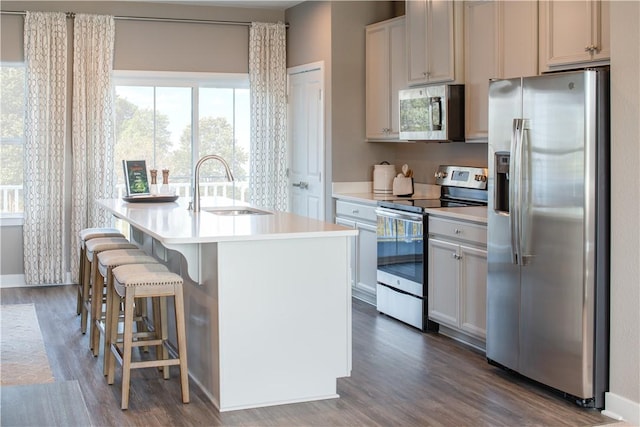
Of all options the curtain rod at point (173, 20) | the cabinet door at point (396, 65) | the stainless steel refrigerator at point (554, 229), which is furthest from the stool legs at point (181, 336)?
the curtain rod at point (173, 20)

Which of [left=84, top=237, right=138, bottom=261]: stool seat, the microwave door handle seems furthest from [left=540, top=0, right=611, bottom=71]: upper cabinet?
[left=84, top=237, right=138, bottom=261]: stool seat

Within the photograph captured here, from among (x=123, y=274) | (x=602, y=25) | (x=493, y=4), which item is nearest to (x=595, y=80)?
(x=602, y=25)

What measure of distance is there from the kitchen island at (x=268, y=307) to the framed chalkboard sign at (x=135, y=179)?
1616 millimetres

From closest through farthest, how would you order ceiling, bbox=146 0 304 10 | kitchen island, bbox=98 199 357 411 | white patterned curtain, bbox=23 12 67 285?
kitchen island, bbox=98 199 357 411 < white patterned curtain, bbox=23 12 67 285 < ceiling, bbox=146 0 304 10

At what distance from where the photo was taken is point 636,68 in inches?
150

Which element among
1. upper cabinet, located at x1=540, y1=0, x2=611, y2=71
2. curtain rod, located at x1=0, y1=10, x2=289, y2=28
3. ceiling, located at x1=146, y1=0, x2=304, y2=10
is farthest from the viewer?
ceiling, located at x1=146, y1=0, x2=304, y2=10

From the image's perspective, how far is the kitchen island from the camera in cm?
406

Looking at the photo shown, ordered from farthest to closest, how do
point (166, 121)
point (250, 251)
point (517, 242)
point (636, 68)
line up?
point (166, 121) < point (517, 242) < point (250, 251) < point (636, 68)

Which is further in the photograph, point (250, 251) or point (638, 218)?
point (250, 251)

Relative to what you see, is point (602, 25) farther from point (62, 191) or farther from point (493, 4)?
point (62, 191)

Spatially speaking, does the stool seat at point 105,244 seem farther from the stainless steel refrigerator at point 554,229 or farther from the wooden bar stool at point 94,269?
the stainless steel refrigerator at point 554,229

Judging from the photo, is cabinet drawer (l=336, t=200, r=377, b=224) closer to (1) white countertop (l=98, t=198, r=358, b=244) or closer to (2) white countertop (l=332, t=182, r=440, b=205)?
(2) white countertop (l=332, t=182, r=440, b=205)

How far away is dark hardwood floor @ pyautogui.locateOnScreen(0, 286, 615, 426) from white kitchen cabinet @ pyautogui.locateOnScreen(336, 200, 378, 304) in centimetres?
111

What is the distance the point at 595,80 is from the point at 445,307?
2053mm
